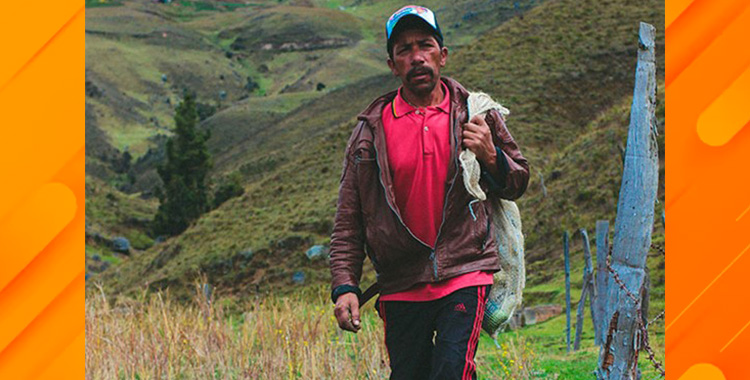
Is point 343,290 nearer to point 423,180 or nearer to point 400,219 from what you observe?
point 400,219

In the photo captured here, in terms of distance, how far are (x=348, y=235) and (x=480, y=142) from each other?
1.99 feet

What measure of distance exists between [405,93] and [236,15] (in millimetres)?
158763

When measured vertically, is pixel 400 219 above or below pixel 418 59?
below

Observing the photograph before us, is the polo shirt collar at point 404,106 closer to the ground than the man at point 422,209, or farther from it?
farther from it

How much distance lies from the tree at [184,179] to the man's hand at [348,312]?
4319 cm

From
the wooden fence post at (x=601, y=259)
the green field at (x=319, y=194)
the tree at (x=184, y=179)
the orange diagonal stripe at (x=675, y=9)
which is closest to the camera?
the orange diagonal stripe at (x=675, y=9)

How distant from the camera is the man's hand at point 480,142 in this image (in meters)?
3.29

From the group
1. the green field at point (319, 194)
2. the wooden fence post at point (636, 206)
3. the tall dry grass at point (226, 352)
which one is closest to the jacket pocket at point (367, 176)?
the wooden fence post at point (636, 206)

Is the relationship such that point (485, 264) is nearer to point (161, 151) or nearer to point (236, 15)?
point (161, 151)

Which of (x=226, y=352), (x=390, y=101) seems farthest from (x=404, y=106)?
(x=226, y=352)

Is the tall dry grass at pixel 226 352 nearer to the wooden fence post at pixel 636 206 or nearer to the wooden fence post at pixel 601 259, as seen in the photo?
the wooden fence post at pixel 601 259

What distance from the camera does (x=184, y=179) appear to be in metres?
48.7

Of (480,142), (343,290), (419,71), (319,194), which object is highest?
(319,194)

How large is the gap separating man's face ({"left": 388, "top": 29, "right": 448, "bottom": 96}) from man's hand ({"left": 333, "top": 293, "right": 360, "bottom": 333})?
2.53 feet
